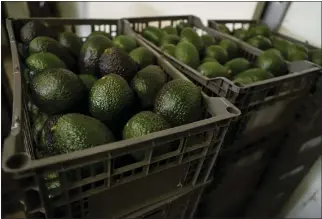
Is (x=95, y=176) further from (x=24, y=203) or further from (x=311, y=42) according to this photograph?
(x=311, y=42)

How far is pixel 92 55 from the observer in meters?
0.72

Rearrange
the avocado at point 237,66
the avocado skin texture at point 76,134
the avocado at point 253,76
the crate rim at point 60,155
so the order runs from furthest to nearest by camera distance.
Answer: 1. the avocado at point 237,66
2. the avocado at point 253,76
3. the avocado skin texture at point 76,134
4. the crate rim at point 60,155

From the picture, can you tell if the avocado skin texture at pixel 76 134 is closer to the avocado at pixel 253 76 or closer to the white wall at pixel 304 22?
the avocado at pixel 253 76

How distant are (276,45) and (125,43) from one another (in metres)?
0.61

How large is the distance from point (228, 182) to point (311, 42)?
0.76 meters

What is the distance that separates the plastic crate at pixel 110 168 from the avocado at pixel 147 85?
13cm

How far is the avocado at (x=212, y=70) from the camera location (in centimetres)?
74

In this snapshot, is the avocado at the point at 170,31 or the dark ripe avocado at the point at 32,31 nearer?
the dark ripe avocado at the point at 32,31

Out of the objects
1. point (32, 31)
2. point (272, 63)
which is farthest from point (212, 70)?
point (32, 31)

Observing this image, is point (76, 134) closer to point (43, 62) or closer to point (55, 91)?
point (55, 91)

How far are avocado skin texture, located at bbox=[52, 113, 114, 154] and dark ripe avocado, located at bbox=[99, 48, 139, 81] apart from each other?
7.7 inches

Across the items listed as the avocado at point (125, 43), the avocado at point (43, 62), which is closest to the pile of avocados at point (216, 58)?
the avocado at point (125, 43)

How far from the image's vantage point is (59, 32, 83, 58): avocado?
805mm

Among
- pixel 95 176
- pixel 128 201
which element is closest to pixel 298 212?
pixel 128 201
